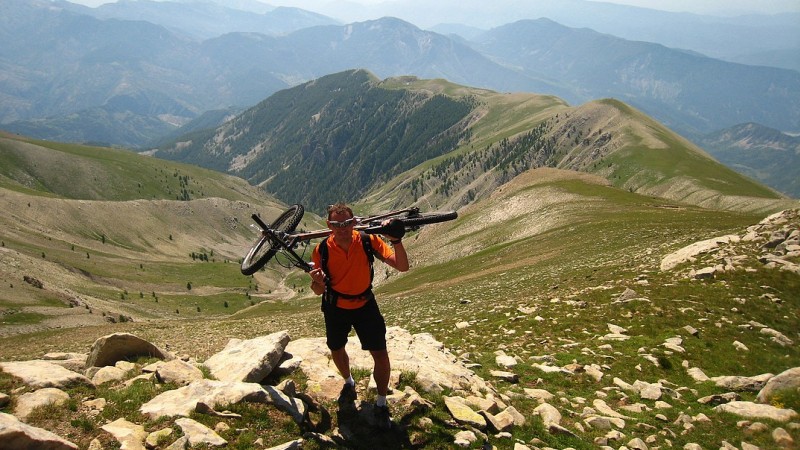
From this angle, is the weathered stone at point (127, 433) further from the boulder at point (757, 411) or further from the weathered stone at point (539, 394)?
the boulder at point (757, 411)

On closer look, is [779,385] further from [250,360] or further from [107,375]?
[107,375]

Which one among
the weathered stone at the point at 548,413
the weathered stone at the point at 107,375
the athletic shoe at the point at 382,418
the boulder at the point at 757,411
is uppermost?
the weathered stone at the point at 107,375

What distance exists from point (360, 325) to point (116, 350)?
8402 millimetres

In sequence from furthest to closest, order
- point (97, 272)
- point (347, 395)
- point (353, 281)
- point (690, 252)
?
point (97, 272) → point (690, 252) → point (347, 395) → point (353, 281)

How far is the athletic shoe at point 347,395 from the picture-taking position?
440 inches

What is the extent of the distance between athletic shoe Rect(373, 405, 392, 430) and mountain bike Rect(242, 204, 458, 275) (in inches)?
150

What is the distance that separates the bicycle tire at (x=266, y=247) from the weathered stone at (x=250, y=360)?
8.45ft

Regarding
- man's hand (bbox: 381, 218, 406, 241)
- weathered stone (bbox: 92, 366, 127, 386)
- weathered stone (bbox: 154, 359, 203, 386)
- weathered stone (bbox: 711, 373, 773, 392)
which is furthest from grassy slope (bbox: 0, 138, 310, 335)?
weathered stone (bbox: 711, 373, 773, 392)

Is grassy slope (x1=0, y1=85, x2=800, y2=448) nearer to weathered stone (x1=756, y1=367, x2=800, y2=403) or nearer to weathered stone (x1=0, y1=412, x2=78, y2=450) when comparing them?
weathered stone (x1=756, y1=367, x2=800, y2=403)

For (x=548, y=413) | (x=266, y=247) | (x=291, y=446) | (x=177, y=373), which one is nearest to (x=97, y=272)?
(x=266, y=247)

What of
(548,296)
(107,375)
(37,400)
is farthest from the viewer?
(548,296)

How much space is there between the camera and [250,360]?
12.4 metres

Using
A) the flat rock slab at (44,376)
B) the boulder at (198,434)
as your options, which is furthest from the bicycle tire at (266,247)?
the boulder at (198,434)

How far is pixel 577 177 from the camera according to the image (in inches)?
3856
